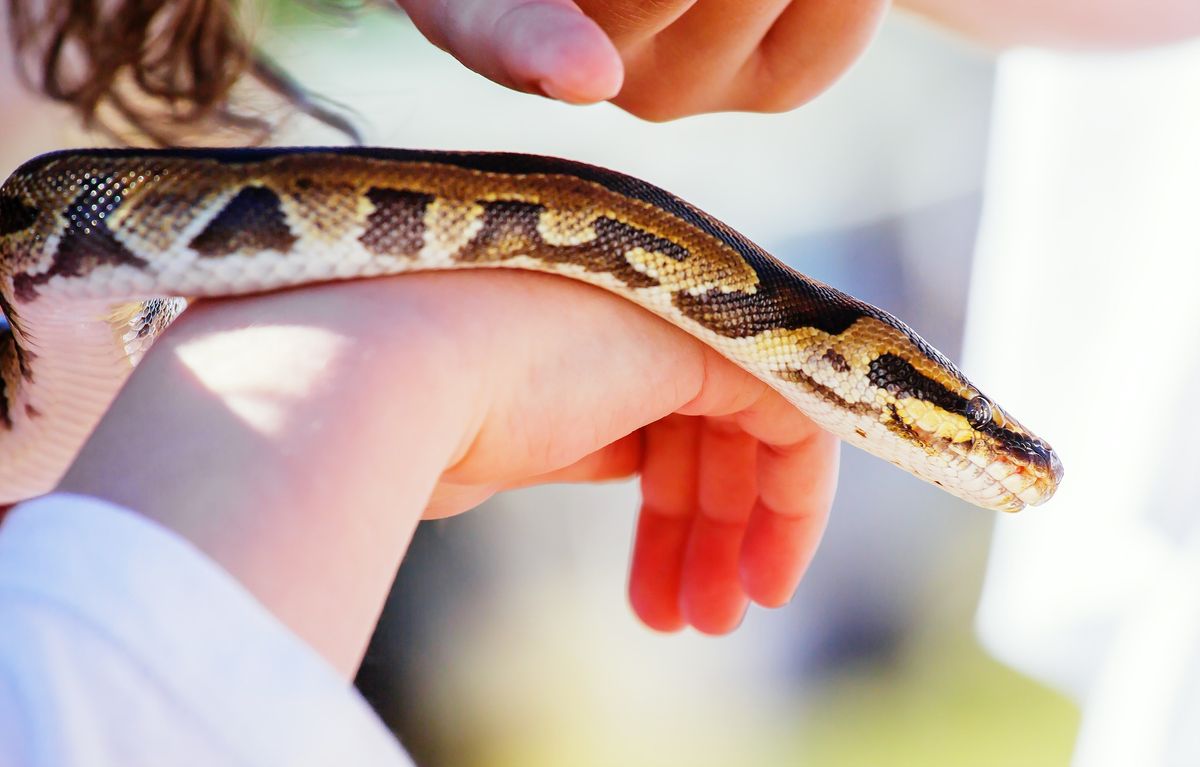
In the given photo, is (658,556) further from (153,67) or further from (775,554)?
(153,67)

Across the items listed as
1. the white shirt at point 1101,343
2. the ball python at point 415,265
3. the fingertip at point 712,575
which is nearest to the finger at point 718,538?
the fingertip at point 712,575

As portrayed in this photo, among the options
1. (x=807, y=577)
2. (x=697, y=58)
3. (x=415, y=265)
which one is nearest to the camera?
(x=415, y=265)

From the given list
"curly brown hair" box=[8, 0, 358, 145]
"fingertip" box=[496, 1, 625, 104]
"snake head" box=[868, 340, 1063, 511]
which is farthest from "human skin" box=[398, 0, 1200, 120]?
"curly brown hair" box=[8, 0, 358, 145]

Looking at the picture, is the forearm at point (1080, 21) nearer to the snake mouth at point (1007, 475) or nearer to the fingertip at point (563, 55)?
the snake mouth at point (1007, 475)

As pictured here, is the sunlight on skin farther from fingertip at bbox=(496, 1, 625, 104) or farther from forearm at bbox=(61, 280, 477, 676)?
fingertip at bbox=(496, 1, 625, 104)

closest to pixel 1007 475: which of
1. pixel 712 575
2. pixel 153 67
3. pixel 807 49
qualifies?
pixel 712 575

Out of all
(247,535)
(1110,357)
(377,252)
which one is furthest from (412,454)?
(1110,357)
